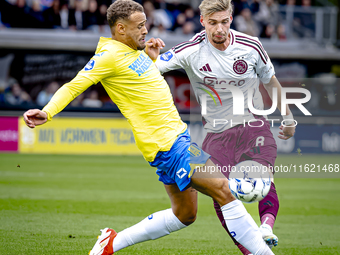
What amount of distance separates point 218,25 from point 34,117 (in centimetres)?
182

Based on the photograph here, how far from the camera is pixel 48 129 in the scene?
50.9 feet

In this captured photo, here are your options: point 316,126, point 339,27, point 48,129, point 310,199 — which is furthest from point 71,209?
point 339,27

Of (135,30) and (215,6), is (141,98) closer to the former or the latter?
(135,30)

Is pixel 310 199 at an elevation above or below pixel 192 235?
below

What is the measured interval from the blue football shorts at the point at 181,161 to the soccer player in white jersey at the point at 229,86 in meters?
0.64

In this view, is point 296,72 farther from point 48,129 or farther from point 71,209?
point 71,209

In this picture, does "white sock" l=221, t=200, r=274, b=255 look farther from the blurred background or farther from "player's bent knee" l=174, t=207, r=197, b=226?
the blurred background

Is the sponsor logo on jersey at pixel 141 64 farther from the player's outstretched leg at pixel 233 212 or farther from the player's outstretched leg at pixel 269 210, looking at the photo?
the player's outstretched leg at pixel 269 210

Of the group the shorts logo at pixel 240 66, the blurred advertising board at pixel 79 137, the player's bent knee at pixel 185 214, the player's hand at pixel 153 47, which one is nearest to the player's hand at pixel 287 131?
the shorts logo at pixel 240 66

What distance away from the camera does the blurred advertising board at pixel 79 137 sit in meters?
15.5

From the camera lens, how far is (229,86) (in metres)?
4.55

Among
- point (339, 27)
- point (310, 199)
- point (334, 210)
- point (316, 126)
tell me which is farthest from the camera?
point (339, 27)

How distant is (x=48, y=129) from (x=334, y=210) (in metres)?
10.2

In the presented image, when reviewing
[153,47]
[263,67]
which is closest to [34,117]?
[153,47]
